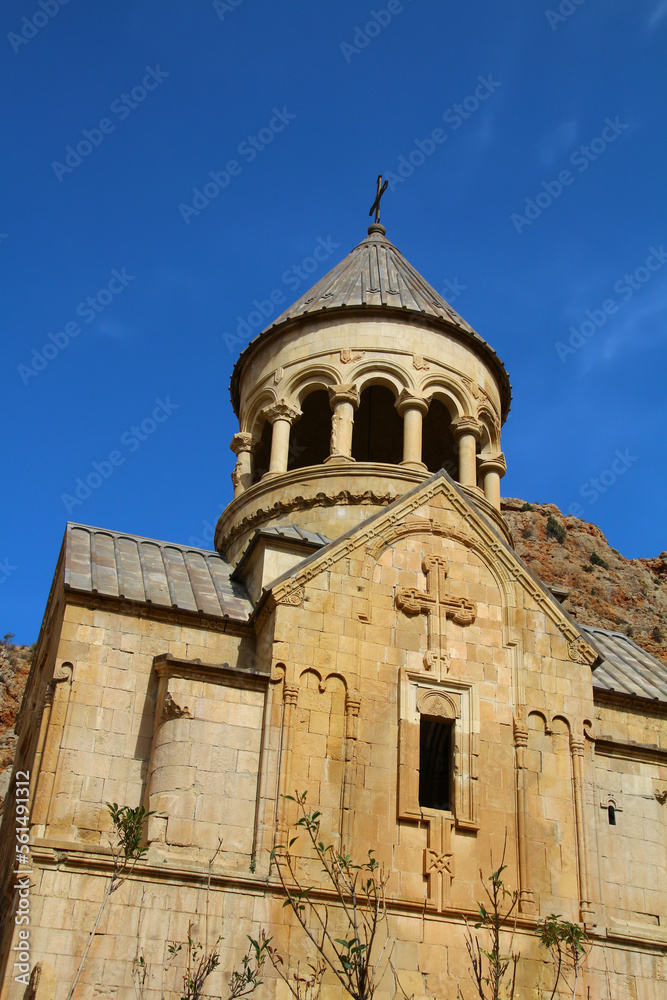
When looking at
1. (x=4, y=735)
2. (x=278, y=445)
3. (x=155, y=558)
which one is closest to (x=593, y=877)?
(x=155, y=558)

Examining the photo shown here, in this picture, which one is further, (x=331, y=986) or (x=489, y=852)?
(x=489, y=852)

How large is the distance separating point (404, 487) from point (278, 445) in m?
2.52

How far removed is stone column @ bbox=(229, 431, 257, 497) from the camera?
66.1ft

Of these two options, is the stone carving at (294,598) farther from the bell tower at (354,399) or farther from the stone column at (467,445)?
the stone column at (467,445)

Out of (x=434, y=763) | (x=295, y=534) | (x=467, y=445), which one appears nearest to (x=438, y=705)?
(x=434, y=763)

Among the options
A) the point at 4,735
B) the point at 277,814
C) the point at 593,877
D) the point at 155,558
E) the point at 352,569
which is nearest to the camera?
the point at 277,814

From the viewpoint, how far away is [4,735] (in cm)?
3005

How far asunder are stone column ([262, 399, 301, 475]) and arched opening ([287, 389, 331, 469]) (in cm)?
259

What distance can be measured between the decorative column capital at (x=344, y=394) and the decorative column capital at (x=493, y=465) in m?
2.74

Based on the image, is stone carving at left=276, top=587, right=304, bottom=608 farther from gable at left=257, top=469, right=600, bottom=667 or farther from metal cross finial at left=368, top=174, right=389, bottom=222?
metal cross finial at left=368, top=174, right=389, bottom=222

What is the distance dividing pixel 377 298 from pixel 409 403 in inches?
96.5

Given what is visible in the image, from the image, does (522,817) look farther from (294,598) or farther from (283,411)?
(283,411)

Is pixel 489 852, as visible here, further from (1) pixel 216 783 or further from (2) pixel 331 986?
(1) pixel 216 783

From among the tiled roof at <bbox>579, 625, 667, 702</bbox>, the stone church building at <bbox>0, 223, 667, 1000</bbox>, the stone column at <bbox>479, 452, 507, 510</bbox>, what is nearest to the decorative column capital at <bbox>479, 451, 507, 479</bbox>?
the stone column at <bbox>479, 452, 507, 510</bbox>
